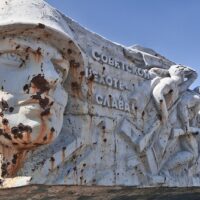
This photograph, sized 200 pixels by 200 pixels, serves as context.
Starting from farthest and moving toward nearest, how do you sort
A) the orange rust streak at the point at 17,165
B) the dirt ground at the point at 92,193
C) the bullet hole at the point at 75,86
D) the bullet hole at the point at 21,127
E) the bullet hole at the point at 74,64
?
the bullet hole at the point at 75,86 → the bullet hole at the point at 74,64 → the orange rust streak at the point at 17,165 → the bullet hole at the point at 21,127 → the dirt ground at the point at 92,193

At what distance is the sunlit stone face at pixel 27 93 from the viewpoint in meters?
3.25

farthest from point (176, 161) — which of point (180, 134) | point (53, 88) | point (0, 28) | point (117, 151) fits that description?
point (0, 28)

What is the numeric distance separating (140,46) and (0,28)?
7.56 feet

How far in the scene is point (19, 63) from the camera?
336 cm

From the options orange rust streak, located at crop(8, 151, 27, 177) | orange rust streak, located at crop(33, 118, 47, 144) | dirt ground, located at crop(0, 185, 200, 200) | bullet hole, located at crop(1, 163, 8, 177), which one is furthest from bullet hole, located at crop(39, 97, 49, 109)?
dirt ground, located at crop(0, 185, 200, 200)

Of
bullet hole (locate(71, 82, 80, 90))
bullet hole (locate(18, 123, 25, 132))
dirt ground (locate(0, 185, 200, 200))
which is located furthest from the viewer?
bullet hole (locate(71, 82, 80, 90))

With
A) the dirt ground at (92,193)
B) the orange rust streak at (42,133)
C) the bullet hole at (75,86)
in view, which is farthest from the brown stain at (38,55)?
the dirt ground at (92,193)

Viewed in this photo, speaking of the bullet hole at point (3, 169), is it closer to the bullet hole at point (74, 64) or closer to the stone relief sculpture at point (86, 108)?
the stone relief sculpture at point (86, 108)

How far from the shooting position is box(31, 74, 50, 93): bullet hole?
3301mm

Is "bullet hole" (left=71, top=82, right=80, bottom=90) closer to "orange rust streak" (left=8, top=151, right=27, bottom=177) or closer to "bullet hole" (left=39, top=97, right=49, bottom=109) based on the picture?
"bullet hole" (left=39, top=97, right=49, bottom=109)

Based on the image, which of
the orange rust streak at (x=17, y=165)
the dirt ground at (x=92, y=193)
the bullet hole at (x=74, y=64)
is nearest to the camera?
the dirt ground at (x=92, y=193)

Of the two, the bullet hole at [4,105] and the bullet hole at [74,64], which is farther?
the bullet hole at [74,64]

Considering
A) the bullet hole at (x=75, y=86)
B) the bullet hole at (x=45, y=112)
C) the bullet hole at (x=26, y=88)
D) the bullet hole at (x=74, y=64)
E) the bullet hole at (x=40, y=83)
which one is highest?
the bullet hole at (x=74, y=64)

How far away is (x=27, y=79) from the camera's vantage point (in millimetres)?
3297
